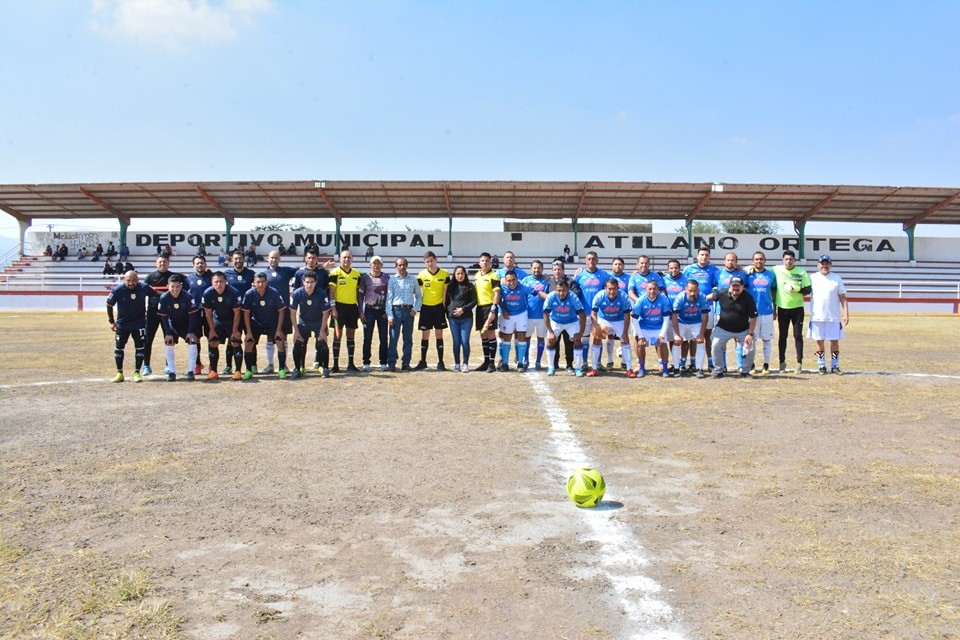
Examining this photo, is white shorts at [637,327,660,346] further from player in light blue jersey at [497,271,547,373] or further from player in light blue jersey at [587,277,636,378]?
player in light blue jersey at [497,271,547,373]

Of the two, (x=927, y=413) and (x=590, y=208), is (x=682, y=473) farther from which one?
(x=590, y=208)

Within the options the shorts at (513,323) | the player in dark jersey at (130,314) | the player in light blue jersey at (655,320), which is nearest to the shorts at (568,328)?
the shorts at (513,323)

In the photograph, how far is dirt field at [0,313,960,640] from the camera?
3.12 metres

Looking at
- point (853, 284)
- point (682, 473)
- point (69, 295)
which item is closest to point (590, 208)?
point (853, 284)

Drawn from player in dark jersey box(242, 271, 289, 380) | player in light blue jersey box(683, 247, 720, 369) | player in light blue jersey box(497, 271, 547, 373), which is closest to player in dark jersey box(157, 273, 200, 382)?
player in dark jersey box(242, 271, 289, 380)

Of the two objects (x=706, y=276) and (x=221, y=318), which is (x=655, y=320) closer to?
(x=706, y=276)

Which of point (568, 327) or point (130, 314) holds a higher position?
point (130, 314)

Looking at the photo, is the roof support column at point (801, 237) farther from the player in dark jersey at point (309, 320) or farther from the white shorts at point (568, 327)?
the player in dark jersey at point (309, 320)

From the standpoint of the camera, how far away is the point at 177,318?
10.7 meters

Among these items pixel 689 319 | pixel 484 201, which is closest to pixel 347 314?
pixel 689 319

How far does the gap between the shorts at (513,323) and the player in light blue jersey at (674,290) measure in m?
2.40

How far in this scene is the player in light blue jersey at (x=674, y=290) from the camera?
433 inches

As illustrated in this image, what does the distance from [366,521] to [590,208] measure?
3692 centimetres

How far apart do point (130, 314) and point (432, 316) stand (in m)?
4.73
